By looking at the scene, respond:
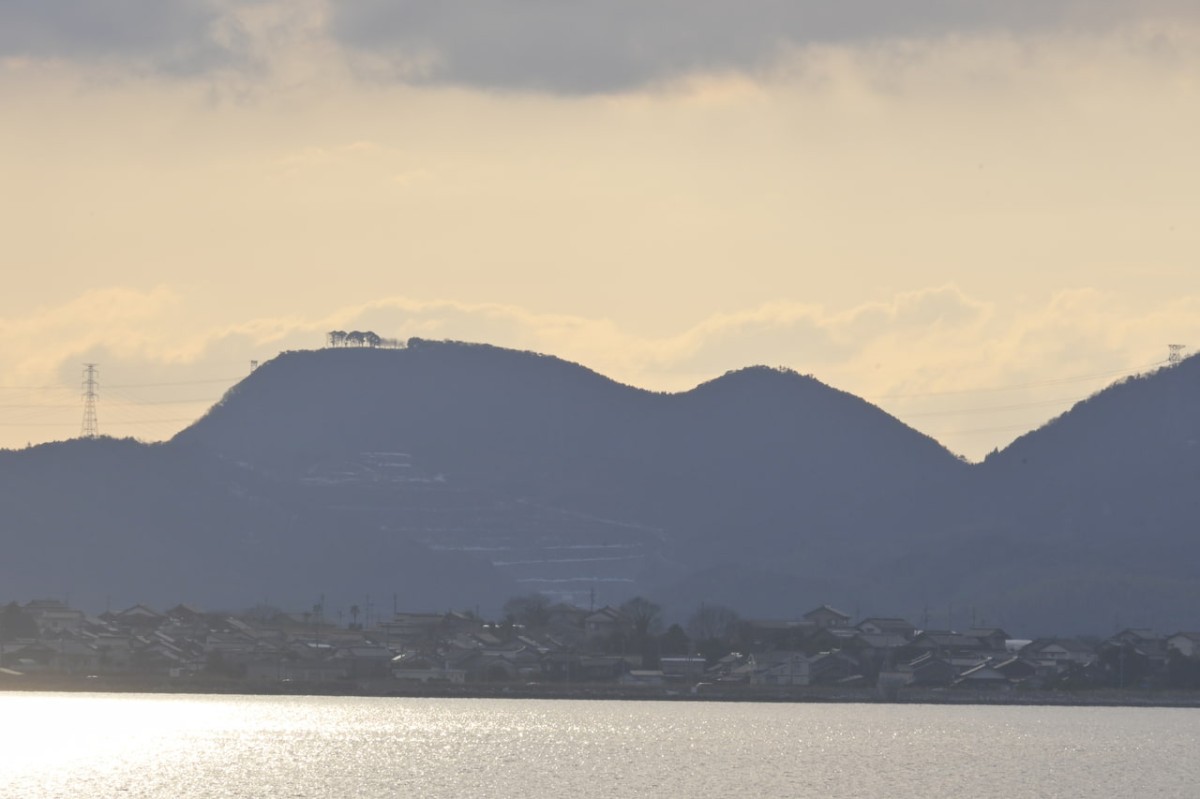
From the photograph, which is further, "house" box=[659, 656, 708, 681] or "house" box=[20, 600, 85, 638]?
"house" box=[20, 600, 85, 638]

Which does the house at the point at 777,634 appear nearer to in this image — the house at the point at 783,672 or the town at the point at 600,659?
the town at the point at 600,659

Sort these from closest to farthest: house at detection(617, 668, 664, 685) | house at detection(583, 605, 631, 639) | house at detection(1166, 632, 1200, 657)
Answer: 1. house at detection(617, 668, 664, 685)
2. house at detection(1166, 632, 1200, 657)
3. house at detection(583, 605, 631, 639)

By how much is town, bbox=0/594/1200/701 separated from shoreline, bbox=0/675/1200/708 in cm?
20

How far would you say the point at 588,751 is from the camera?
8081 centimetres

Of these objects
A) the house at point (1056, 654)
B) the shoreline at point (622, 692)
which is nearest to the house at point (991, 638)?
the house at point (1056, 654)

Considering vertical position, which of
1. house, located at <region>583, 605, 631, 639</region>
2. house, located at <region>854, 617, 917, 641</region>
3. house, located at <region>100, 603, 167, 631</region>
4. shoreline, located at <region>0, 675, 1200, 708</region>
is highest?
house, located at <region>100, 603, 167, 631</region>

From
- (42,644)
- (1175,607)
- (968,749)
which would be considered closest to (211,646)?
(42,644)

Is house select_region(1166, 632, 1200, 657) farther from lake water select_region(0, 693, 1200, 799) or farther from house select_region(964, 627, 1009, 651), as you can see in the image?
lake water select_region(0, 693, 1200, 799)

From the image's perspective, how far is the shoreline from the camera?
11912cm

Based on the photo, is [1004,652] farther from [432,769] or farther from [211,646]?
[432,769]

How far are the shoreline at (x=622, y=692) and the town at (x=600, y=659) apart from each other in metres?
0.20

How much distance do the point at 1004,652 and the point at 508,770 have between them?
70.3 metres

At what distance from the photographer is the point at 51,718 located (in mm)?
101125

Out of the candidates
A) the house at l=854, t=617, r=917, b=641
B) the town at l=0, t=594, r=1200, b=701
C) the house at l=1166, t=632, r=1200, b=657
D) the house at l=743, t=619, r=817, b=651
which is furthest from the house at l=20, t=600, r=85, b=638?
the house at l=1166, t=632, r=1200, b=657
